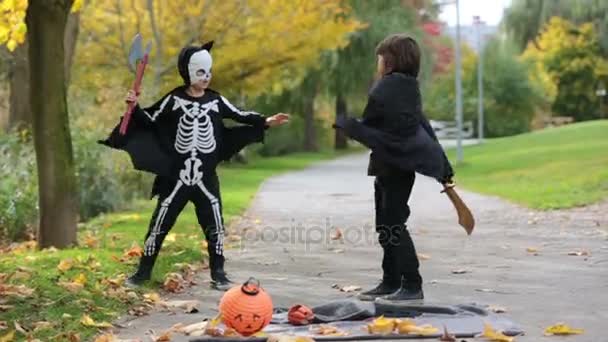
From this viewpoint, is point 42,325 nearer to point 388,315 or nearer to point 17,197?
point 388,315

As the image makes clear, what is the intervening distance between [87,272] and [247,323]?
316 centimetres

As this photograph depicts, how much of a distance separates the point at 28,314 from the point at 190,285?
6.37 feet

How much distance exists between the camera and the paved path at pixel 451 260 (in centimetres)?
733

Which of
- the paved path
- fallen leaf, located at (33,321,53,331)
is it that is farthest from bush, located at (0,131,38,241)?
fallen leaf, located at (33,321,53,331)

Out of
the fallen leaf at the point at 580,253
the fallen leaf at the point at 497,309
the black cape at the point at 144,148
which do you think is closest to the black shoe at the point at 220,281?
the black cape at the point at 144,148

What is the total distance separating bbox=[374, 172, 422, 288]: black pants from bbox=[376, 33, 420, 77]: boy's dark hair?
747 mm

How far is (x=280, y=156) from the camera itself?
45.0 metres

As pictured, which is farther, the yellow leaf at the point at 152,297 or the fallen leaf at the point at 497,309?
the yellow leaf at the point at 152,297

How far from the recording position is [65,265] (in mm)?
8938

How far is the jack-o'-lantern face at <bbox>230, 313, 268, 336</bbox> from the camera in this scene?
19.8ft

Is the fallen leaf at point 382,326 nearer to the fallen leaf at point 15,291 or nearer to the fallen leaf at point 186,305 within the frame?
the fallen leaf at point 186,305

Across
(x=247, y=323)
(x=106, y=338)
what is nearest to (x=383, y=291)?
(x=247, y=323)

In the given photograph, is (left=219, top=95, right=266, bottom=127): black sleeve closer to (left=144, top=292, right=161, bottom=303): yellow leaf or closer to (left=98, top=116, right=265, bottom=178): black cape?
(left=98, top=116, right=265, bottom=178): black cape

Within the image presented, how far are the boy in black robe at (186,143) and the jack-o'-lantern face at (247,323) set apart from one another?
7.69ft
